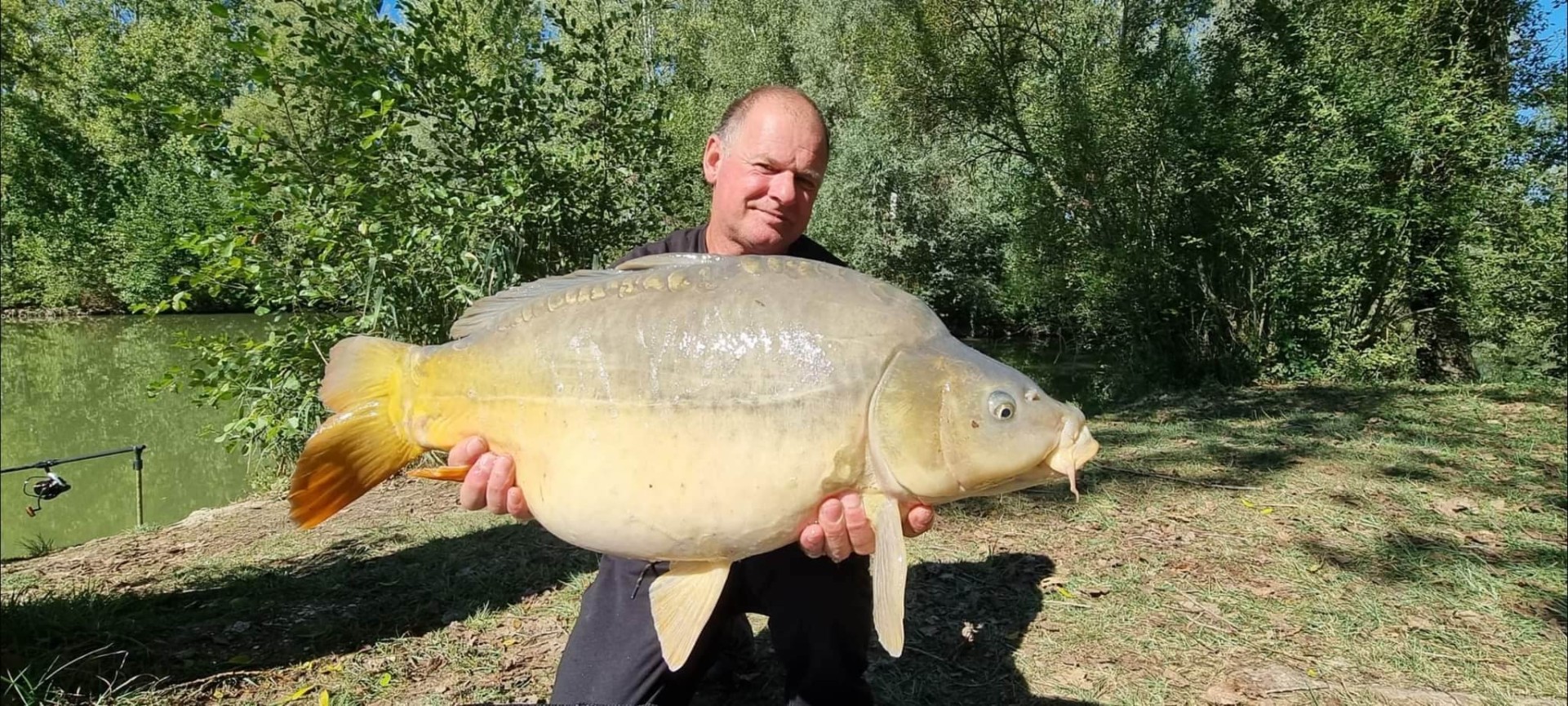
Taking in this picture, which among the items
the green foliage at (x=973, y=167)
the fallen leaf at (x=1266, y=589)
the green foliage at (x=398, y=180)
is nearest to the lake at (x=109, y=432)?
the green foliage at (x=398, y=180)

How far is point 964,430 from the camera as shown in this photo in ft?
3.59

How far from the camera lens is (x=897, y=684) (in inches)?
84.9

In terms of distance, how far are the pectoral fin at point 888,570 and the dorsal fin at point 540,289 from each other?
46cm

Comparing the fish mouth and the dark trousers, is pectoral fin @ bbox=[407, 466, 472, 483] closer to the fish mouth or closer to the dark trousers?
the dark trousers

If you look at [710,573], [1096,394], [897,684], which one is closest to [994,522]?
[897,684]

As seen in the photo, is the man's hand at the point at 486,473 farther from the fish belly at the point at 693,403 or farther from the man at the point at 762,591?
the man at the point at 762,591

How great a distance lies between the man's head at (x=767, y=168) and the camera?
156cm

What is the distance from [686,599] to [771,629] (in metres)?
0.56

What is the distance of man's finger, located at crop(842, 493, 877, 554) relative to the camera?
114 centimetres

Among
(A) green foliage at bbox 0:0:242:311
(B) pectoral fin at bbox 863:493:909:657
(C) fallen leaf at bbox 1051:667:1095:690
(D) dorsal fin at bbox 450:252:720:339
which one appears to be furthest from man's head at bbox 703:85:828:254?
(A) green foliage at bbox 0:0:242:311

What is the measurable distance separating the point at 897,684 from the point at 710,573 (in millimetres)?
1184

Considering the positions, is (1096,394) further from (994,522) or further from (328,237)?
(328,237)

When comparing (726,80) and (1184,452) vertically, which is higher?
(726,80)

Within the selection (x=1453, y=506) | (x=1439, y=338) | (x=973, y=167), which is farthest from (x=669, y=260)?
(x=973, y=167)
